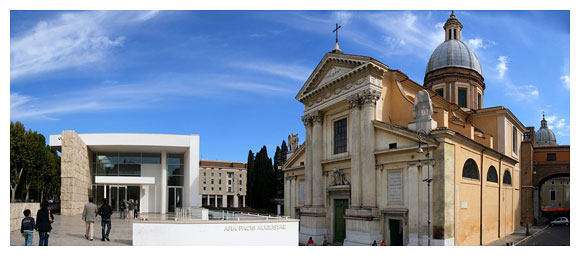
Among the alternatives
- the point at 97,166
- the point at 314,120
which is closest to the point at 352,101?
the point at 314,120

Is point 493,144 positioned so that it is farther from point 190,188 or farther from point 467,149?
point 190,188

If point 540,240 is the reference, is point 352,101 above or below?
above

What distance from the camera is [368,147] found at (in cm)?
2452

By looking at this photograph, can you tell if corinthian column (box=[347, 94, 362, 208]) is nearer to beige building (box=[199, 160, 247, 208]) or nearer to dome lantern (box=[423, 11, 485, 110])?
dome lantern (box=[423, 11, 485, 110])

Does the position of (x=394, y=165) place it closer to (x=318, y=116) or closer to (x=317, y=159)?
(x=317, y=159)

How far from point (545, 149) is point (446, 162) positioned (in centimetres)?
2254

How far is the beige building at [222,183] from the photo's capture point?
87312 millimetres

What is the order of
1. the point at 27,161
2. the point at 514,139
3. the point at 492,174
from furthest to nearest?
the point at 27,161 → the point at 514,139 → the point at 492,174

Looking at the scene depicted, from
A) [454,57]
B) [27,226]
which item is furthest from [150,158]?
[454,57]

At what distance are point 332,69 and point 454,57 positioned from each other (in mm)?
16491

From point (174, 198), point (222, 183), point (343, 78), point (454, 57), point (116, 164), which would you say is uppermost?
point (454, 57)

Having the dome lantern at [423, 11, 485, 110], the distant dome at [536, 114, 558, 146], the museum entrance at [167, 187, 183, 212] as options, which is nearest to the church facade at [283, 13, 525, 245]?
the dome lantern at [423, 11, 485, 110]

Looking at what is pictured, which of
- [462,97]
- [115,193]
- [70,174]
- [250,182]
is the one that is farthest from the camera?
[250,182]
